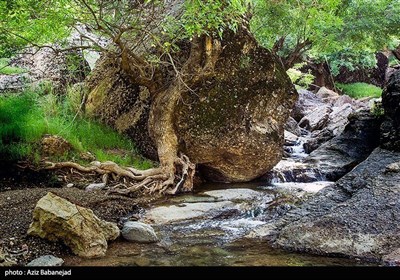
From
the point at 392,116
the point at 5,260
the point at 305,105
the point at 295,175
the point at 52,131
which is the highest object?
the point at 305,105

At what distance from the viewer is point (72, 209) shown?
4.76 metres

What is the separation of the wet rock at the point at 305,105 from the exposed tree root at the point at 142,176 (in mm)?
12307

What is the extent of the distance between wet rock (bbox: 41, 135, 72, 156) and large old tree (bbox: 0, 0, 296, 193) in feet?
1.39

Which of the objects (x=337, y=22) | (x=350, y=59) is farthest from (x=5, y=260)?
(x=350, y=59)

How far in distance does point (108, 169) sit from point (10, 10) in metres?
3.59

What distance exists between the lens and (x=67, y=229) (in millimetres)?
4531

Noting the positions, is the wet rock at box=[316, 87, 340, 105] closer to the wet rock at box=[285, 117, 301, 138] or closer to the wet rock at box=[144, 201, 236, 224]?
the wet rock at box=[285, 117, 301, 138]

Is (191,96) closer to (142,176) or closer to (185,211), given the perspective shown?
(142,176)

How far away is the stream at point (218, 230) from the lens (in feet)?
14.5

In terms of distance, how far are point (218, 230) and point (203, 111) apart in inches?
144

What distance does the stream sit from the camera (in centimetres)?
443

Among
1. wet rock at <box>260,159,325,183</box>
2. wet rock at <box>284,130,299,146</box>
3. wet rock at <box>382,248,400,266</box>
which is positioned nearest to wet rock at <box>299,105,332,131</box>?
wet rock at <box>284,130,299,146</box>

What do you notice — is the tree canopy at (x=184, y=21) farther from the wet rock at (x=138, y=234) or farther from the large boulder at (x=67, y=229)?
the wet rock at (x=138, y=234)

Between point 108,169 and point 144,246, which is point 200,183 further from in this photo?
point 144,246
